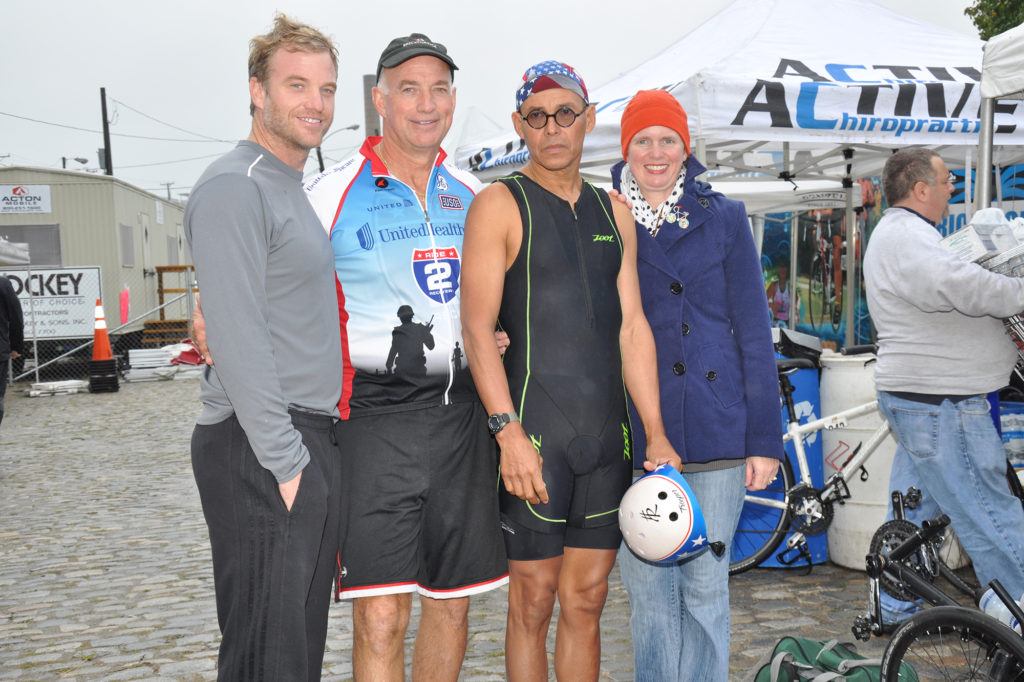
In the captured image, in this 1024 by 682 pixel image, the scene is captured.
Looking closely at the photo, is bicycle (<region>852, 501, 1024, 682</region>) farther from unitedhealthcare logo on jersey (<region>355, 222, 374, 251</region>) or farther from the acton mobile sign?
the acton mobile sign

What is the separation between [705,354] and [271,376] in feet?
4.80

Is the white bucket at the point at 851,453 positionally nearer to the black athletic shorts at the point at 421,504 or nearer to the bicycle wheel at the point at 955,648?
the bicycle wheel at the point at 955,648

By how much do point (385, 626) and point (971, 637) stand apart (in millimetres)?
1988

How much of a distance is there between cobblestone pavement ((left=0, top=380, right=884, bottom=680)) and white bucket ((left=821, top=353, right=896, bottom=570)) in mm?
223

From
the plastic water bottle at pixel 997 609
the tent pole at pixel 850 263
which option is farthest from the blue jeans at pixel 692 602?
the tent pole at pixel 850 263

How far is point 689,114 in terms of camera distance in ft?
18.7

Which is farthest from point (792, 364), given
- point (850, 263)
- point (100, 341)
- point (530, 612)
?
point (100, 341)

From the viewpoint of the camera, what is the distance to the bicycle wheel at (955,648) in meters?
3.14

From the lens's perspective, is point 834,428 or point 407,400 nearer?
point 407,400

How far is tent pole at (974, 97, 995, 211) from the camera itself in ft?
17.9

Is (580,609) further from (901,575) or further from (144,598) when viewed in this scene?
(144,598)

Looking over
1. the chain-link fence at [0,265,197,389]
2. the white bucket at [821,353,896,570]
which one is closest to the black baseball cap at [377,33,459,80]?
the white bucket at [821,353,896,570]

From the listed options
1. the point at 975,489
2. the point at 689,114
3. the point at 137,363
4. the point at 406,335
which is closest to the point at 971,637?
the point at 975,489

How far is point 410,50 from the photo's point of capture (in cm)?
305
